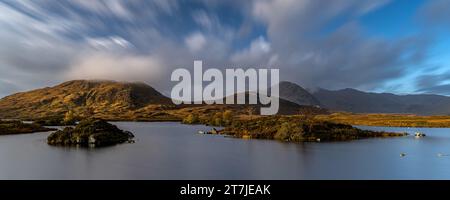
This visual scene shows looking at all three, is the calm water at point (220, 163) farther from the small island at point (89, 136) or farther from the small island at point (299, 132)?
the small island at point (299, 132)

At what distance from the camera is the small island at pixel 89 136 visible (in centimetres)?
7069

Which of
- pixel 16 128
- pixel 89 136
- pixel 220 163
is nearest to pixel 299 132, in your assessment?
pixel 220 163

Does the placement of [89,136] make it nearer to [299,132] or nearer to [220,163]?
[220,163]

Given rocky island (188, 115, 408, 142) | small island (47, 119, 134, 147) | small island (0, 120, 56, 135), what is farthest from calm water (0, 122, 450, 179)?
small island (0, 120, 56, 135)

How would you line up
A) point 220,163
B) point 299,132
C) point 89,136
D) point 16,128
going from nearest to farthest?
point 220,163
point 89,136
point 299,132
point 16,128

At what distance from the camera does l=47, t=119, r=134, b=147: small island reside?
232ft

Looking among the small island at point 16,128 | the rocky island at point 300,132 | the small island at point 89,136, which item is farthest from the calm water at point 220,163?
the small island at point 16,128

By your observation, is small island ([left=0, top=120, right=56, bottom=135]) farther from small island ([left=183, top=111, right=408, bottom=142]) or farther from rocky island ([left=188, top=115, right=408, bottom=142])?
rocky island ([left=188, top=115, right=408, bottom=142])

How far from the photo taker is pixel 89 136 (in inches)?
2840

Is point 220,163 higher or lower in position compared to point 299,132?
lower
